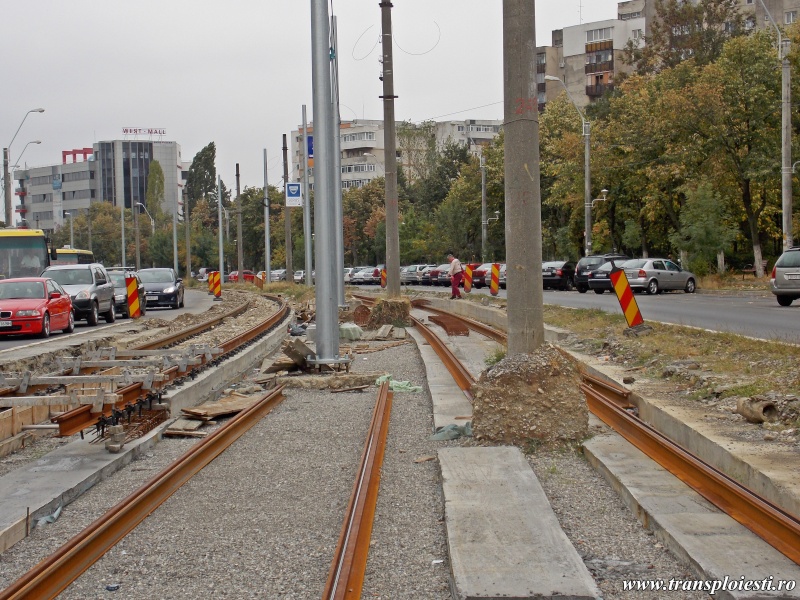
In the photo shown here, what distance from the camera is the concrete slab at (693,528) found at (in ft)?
16.0

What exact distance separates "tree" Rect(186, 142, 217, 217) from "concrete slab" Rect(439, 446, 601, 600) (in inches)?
4864

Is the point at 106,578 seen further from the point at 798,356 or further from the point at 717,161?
the point at 717,161

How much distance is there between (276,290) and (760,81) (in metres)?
26.3

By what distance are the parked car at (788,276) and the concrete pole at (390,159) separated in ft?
34.1

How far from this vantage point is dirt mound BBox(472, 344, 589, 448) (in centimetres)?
852

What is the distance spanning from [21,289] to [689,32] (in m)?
58.7

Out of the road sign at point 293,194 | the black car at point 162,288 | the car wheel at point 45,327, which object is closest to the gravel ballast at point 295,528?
the car wheel at point 45,327

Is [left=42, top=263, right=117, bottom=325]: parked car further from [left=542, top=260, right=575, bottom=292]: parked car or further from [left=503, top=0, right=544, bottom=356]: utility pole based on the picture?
[left=542, top=260, right=575, bottom=292]: parked car

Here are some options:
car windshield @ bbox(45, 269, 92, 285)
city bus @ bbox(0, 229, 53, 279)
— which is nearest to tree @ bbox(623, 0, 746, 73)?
city bus @ bbox(0, 229, 53, 279)

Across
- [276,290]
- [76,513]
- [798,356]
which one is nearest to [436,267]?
[276,290]

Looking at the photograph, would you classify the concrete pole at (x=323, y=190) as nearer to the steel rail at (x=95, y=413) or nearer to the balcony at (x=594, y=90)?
the steel rail at (x=95, y=413)

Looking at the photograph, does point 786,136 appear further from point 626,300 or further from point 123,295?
point 123,295

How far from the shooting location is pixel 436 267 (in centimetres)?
6831

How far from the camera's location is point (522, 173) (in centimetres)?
942
